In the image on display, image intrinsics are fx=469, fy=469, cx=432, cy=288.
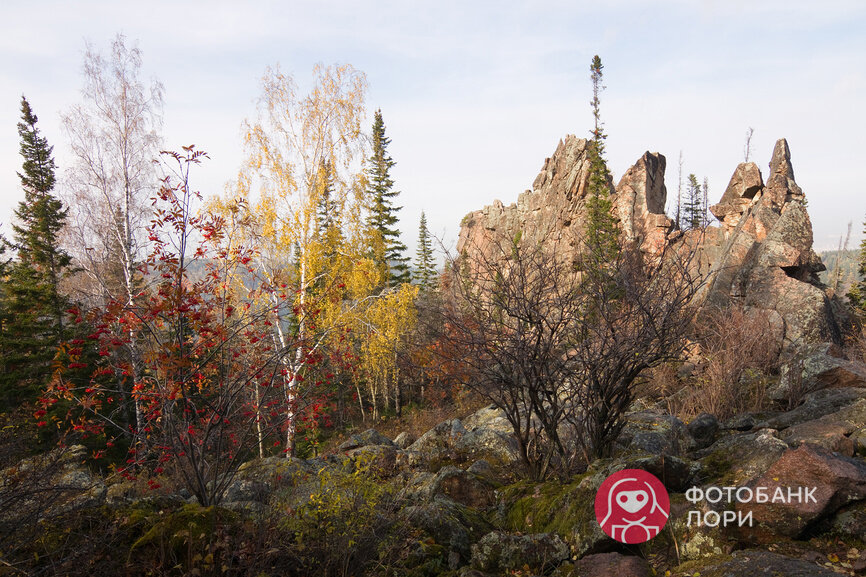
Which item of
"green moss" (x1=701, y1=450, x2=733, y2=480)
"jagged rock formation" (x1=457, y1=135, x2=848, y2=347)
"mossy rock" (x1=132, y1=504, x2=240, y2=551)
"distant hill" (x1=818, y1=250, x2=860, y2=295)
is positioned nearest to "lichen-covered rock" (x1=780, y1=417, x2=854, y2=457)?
"green moss" (x1=701, y1=450, x2=733, y2=480)

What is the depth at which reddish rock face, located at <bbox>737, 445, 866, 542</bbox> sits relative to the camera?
3.58 metres

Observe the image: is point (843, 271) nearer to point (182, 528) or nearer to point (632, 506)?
point (632, 506)

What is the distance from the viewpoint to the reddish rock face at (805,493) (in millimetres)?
3576

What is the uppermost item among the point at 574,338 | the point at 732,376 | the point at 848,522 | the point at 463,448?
the point at 574,338

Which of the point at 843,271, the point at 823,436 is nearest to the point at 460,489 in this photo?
the point at 823,436

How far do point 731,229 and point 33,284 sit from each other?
130 feet

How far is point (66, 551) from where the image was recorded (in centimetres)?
338

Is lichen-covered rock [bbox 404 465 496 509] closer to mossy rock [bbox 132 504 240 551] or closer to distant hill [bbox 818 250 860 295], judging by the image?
mossy rock [bbox 132 504 240 551]

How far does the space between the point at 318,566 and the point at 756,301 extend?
1865 cm

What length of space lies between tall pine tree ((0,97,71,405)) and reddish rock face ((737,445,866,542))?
18.8 metres

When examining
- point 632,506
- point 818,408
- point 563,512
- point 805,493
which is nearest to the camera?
point 805,493

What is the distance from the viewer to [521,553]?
396 centimetres

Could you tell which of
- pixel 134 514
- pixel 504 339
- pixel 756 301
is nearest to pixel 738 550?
pixel 504 339

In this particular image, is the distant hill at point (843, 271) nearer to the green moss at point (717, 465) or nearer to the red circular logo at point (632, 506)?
the green moss at point (717, 465)
